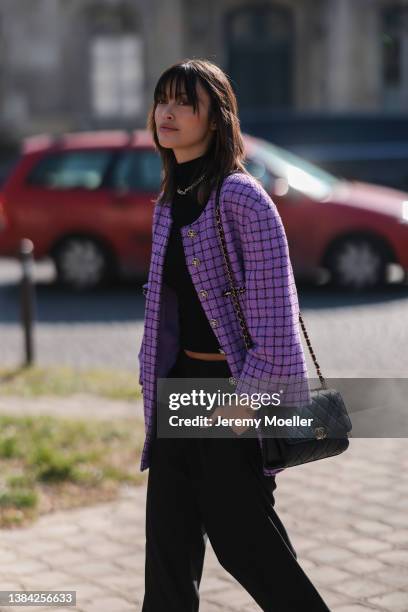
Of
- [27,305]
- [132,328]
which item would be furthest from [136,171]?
[27,305]

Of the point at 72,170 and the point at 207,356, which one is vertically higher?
the point at 72,170

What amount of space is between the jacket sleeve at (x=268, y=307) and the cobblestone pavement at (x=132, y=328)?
563 centimetres

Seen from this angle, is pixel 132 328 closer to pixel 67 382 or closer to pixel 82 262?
pixel 82 262

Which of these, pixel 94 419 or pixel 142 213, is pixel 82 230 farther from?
pixel 94 419

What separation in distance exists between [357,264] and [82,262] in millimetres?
2950

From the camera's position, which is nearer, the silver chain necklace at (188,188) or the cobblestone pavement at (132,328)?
the silver chain necklace at (188,188)

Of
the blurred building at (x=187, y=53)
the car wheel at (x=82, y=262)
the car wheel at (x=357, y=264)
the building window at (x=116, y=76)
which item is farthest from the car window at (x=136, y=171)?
the building window at (x=116, y=76)

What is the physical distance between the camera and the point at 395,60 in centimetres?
3391

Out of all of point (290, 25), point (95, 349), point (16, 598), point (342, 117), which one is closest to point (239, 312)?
point (16, 598)

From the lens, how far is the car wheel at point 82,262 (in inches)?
555

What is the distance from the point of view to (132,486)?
6367 millimetres

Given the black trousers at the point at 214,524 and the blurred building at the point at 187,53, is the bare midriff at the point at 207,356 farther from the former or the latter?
the blurred building at the point at 187,53

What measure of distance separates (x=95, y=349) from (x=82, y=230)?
3.53 meters

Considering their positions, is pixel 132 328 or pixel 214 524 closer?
pixel 214 524
